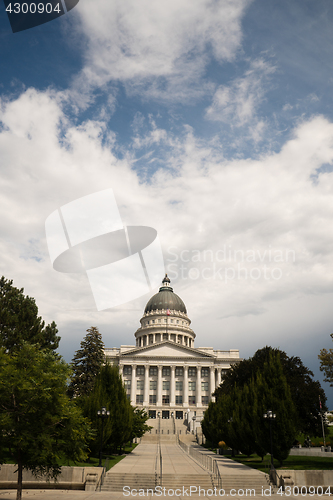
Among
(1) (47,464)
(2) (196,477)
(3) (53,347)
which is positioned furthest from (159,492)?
(3) (53,347)

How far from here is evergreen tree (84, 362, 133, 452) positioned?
30669 millimetres

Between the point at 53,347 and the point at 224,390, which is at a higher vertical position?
the point at 53,347

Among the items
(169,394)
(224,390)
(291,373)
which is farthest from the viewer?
(169,394)

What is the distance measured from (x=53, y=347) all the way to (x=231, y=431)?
20.2m

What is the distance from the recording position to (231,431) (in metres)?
35.8

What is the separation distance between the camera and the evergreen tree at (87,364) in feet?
174

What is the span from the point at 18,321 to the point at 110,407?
12670mm

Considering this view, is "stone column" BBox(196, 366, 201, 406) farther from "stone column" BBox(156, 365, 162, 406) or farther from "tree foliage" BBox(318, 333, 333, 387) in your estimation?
"tree foliage" BBox(318, 333, 333, 387)

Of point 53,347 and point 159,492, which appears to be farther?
point 53,347

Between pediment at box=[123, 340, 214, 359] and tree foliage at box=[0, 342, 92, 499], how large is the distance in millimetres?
82815

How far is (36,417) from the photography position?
1864 cm

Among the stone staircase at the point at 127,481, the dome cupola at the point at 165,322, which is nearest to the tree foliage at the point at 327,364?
the stone staircase at the point at 127,481

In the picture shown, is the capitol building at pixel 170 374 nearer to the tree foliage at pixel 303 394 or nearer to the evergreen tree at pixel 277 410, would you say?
the tree foliage at pixel 303 394

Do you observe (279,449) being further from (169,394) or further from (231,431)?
(169,394)
